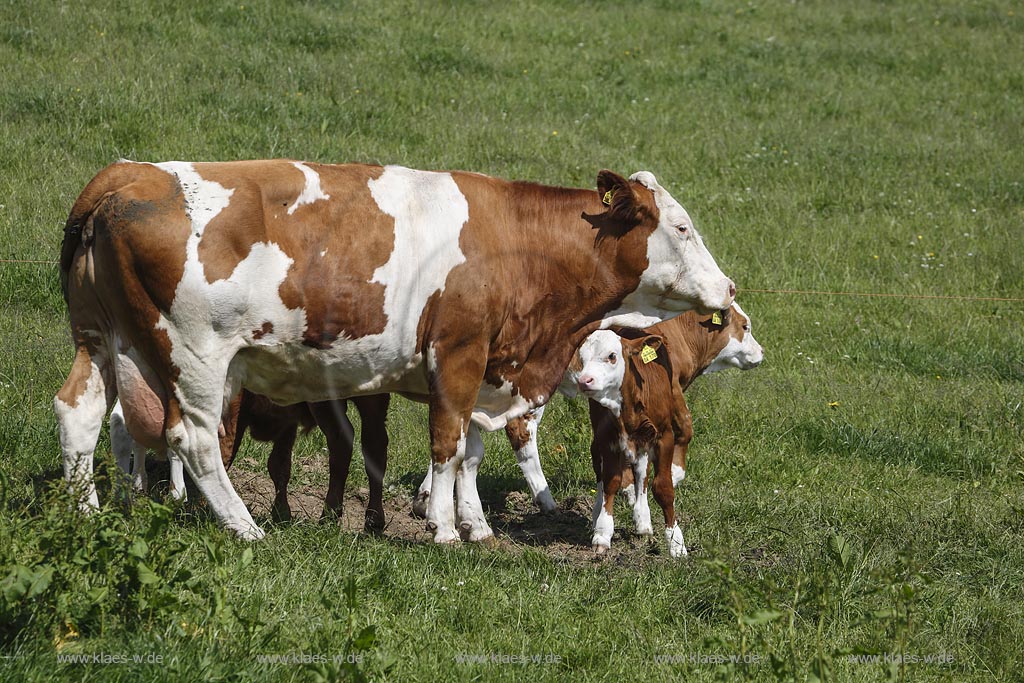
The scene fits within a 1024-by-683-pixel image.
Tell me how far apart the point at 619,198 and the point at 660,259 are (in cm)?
47

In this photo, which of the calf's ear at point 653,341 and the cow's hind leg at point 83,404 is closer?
the cow's hind leg at point 83,404

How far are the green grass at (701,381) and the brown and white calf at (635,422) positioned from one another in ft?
1.03

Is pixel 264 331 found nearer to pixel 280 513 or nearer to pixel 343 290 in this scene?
pixel 343 290

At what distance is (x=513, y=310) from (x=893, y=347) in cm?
592

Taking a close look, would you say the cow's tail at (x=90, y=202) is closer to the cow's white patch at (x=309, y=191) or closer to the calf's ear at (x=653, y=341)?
the cow's white patch at (x=309, y=191)

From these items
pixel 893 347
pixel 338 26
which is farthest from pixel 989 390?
pixel 338 26

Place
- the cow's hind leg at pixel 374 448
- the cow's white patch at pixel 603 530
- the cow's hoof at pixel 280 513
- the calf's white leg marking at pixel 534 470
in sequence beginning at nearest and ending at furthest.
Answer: the cow's hoof at pixel 280 513 < the cow's hind leg at pixel 374 448 < the cow's white patch at pixel 603 530 < the calf's white leg marking at pixel 534 470

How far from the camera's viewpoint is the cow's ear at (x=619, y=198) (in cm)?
713

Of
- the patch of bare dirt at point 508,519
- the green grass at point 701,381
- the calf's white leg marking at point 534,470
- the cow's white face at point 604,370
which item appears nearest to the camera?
the green grass at point 701,381

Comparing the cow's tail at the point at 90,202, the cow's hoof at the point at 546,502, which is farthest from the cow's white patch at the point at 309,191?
the cow's hoof at the point at 546,502

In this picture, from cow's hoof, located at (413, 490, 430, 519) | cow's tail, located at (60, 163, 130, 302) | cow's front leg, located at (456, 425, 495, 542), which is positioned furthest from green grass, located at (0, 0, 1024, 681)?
cow's tail, located at (60, 163, 130, 302)

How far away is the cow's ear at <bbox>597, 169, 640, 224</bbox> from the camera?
7.13 metres

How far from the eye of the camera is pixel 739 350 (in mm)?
9969

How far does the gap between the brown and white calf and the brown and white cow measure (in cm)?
56
